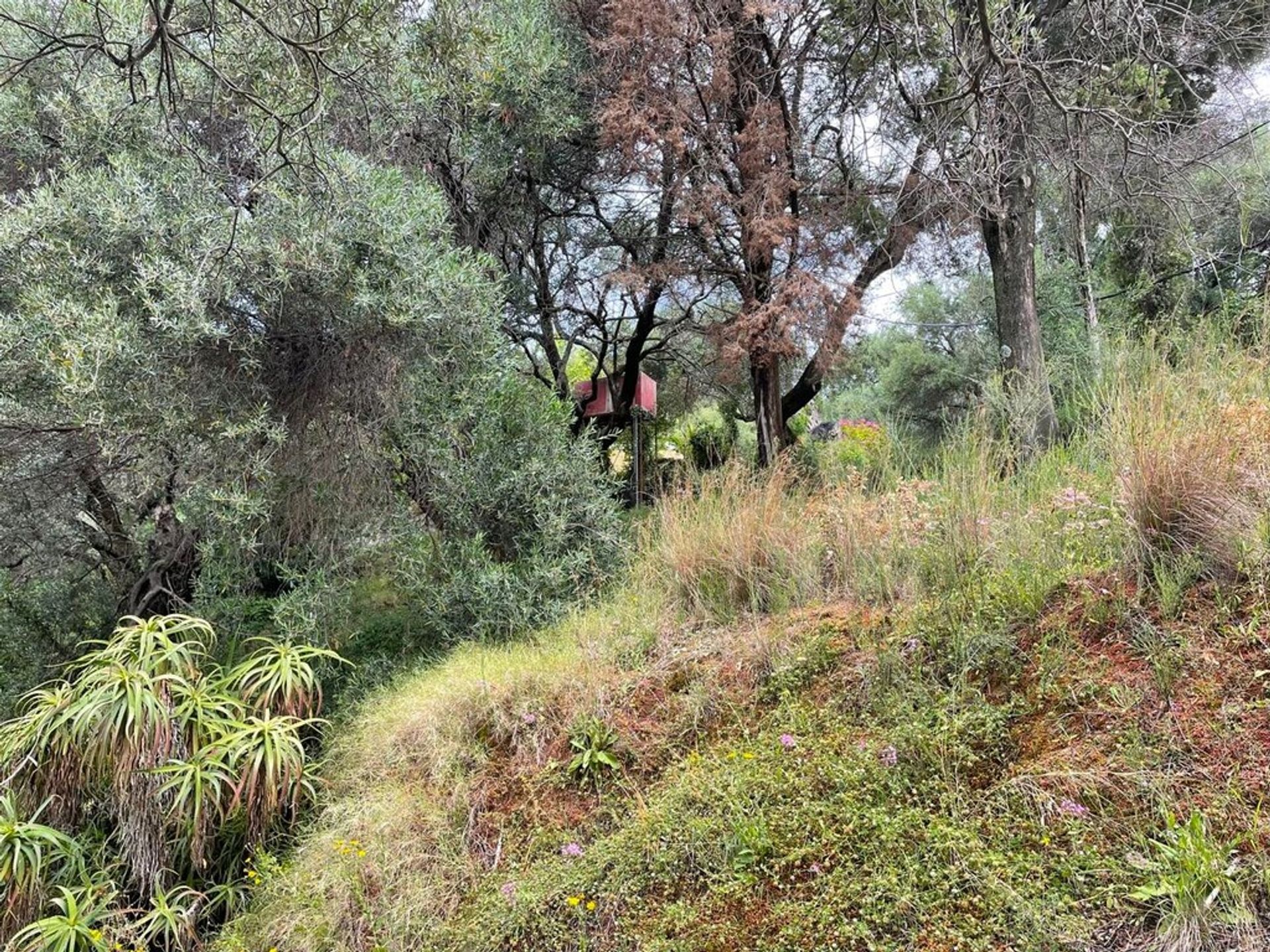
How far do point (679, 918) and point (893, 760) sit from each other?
0.73 metres

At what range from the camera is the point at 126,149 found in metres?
3.58

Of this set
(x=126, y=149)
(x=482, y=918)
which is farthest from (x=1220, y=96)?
(x=126, y=149)

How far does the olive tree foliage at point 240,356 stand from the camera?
3117 mm

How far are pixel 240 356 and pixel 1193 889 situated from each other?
13.5 feet

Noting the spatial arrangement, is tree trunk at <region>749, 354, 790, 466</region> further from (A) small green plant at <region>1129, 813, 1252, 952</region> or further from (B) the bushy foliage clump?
(A) small green plant at <region>1129, 813, 1252, 952</region>

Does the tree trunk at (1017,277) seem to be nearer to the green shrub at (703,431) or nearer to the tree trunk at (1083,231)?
the tree trunk at (1083,231)

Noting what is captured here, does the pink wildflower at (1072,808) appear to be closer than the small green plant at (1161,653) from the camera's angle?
Yes

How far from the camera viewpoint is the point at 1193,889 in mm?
1279

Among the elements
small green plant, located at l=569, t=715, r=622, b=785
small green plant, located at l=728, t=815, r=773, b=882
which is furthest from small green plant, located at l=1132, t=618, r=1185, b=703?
small green plant, located at l=569, t=715, r=622, b=785

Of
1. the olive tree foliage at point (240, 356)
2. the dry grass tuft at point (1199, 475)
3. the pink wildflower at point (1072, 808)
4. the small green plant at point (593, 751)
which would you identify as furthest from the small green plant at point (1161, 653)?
the olive tree foliage at point (240, 356)

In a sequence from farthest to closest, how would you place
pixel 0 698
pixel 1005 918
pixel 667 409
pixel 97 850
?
pixel 667 409, pixel 0 698, pixel 97 850, pixel 1005 918

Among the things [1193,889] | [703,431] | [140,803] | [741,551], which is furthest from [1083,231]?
[140,803]

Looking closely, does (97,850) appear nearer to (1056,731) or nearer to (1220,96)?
(1056,731)

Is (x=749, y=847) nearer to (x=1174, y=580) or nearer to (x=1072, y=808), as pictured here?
(x=1072, y=808)
